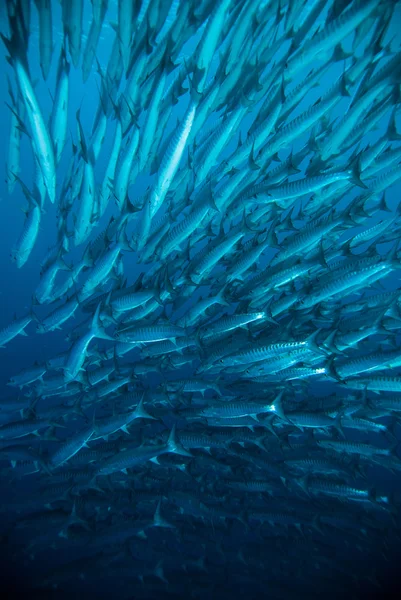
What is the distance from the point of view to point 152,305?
474 centimetres

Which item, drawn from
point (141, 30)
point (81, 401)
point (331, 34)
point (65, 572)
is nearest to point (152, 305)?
point (81, 401)

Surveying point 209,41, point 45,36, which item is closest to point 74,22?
point 45,36

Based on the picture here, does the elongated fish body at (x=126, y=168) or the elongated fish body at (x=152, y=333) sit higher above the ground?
the elongated fish body at (x=126, y=168)

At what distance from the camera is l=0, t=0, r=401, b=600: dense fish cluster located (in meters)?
3.25

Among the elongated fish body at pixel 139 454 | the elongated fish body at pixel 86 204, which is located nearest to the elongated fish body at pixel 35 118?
the elongated fish body at pixel 86 204

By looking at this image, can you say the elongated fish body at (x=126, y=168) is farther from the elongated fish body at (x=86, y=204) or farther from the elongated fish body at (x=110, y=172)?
the elongated fish body at (x=86, y=204)

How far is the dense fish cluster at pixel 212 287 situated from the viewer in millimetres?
3254

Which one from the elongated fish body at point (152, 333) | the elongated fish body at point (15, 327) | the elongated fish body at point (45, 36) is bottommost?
the elongated fish body at point (152, 333)

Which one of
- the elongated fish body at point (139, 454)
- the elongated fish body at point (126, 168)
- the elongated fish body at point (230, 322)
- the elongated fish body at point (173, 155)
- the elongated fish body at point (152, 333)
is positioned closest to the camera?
the elongated fish body at point (173, 155)

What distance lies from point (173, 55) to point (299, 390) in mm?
5256

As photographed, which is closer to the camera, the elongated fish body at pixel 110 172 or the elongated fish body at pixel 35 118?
the elongated fish body at pixel 35 118

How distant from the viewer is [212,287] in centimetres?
491

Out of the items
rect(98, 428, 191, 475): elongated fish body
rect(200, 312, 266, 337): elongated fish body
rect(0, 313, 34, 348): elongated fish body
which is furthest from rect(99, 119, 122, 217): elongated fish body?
rect(98, 428, 191, 475): elongated fish body

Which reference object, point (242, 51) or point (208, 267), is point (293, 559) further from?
point (242, 51)
